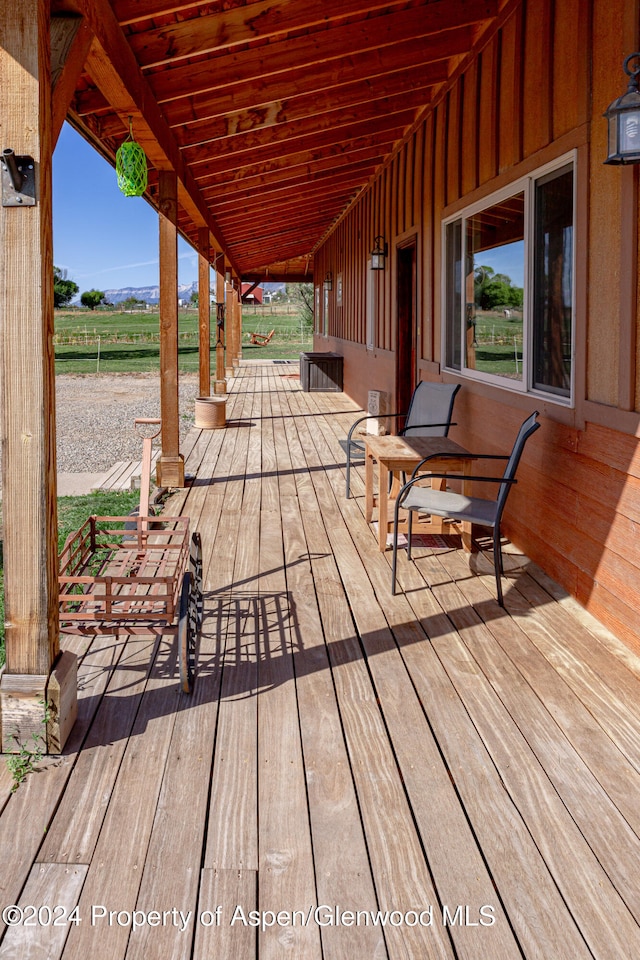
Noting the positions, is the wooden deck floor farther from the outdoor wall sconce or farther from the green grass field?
the green grass field

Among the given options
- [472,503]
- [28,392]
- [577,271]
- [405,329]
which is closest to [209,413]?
[405,329]

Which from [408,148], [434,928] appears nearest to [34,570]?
[434,928]

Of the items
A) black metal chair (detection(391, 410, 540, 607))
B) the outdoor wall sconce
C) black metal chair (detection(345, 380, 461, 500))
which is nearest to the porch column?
Answer: black metal chair (detection(345, 380, 461, 500))

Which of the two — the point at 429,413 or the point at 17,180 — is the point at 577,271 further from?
the point at 17,180

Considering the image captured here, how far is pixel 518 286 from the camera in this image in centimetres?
441

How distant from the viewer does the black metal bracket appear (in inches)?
85.3

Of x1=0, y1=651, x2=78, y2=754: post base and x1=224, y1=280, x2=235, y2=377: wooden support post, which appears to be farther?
x1=224, y1=280, x2=235, y2=377: wooden support post

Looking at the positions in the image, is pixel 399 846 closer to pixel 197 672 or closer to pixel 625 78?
pixel 197 672

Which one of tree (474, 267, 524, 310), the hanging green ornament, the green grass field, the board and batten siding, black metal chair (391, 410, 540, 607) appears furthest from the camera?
the green grass field

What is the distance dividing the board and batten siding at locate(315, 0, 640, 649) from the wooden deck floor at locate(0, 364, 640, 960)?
0.35 metres

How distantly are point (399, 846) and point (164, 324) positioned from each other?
15.9 feet

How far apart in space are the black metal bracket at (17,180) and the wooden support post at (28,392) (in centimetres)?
1

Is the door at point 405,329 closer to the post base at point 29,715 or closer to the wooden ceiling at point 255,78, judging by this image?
the wooden ceiling at point 255,78

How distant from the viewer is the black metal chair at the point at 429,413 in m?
5.30
